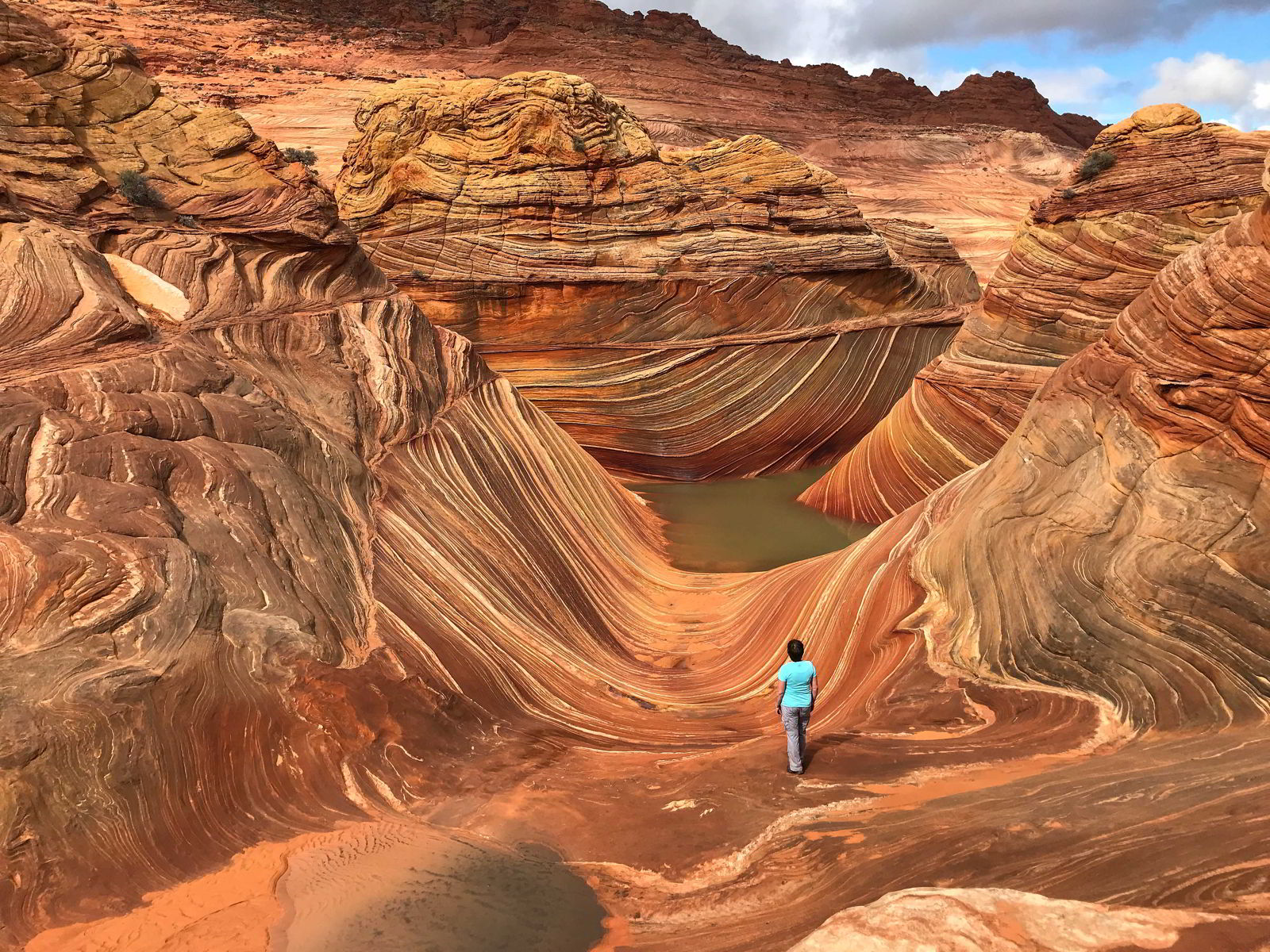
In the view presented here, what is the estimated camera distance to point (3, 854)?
3.27 meters

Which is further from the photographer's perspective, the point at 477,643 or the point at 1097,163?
the point at 1097,163

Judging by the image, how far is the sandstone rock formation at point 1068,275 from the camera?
9.88 metres

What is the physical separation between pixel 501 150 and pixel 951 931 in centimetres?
1323

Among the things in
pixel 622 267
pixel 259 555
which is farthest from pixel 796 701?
pixel 622 267

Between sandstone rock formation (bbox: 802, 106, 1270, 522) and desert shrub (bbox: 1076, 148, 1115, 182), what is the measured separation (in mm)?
78

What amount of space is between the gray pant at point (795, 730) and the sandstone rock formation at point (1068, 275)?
701 centimetres

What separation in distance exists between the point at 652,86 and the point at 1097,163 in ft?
A: 92.3

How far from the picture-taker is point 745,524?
12391mm

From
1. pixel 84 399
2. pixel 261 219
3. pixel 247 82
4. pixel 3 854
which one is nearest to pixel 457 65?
pixel 247 82

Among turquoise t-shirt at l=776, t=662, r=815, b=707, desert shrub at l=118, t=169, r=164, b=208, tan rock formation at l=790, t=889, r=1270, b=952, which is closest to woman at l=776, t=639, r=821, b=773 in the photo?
turquoise t-shirt at l=776, t=662, r=815, b=707

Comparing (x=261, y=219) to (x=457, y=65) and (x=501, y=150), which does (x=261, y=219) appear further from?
(x=457, y=65)

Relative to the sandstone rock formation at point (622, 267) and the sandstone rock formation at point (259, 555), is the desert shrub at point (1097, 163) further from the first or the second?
the sandstone rock formation at point (259, 555)

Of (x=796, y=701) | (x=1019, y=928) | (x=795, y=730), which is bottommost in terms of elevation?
(x=795, y=730)

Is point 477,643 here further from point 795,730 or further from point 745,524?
point 745,524
